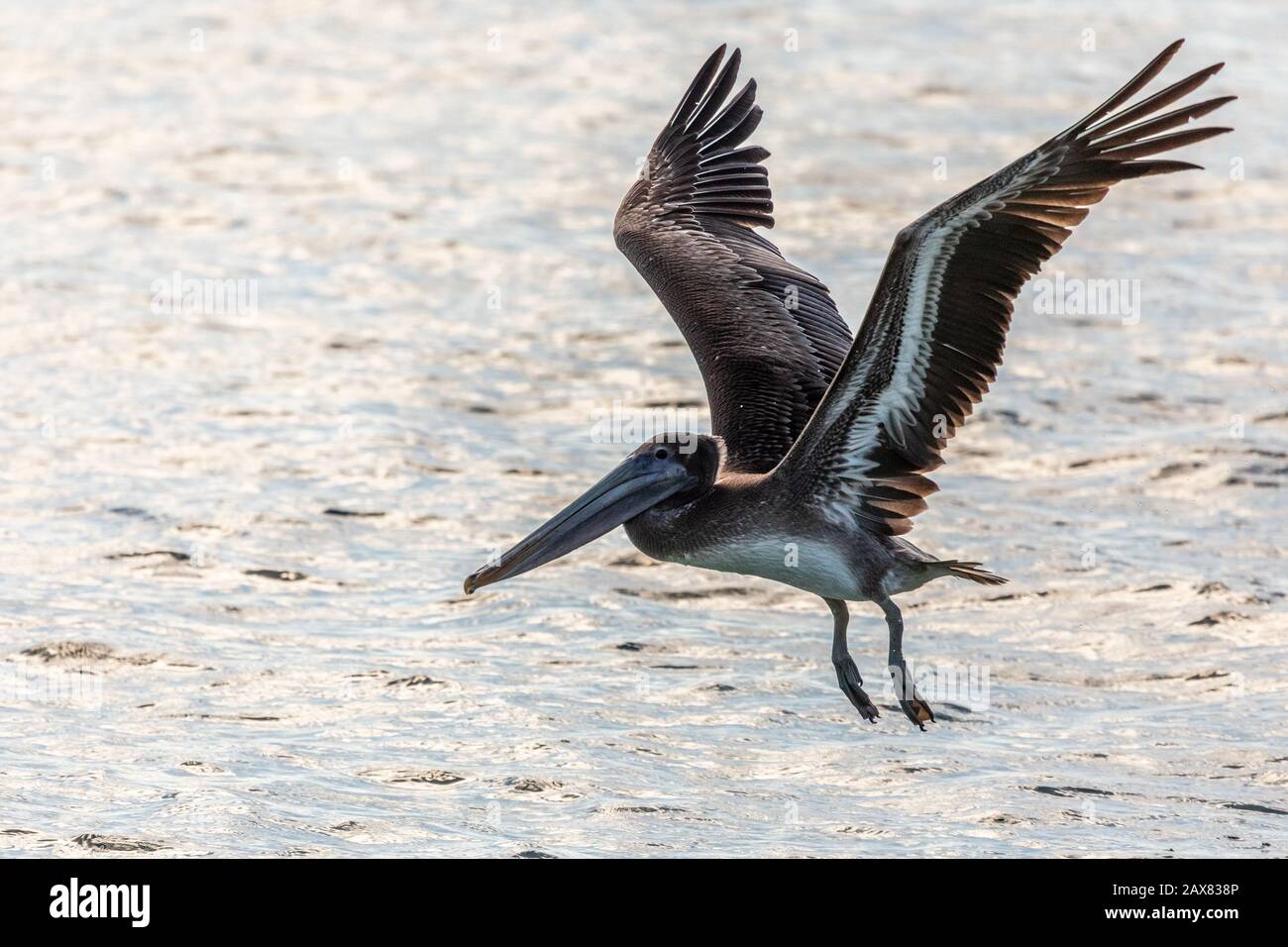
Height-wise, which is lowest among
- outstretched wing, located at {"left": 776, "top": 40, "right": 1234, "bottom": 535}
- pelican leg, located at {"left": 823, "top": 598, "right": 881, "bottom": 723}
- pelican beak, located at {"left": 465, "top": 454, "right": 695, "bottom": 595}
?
pelican leg, located at {"left": 823, "top": 598, "right": 881, "bottom": 723}

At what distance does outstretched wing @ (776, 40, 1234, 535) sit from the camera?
7684 mm

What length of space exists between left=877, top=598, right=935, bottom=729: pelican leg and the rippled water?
Result: 57 cm

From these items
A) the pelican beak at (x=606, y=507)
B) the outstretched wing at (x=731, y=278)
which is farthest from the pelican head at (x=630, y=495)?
the outstretched wing at (x=731, y=278)

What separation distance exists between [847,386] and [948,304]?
575 mm

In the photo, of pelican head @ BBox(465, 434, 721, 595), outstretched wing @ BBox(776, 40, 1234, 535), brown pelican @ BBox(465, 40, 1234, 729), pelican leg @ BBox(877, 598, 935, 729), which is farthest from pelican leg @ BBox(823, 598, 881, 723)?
pelican head @ BBox(465, 434, 721, 595)

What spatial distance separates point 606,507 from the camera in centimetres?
931

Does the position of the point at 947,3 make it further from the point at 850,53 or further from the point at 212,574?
the point at 212,574

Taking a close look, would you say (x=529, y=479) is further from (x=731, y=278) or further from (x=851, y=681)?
(x=851, y=681)

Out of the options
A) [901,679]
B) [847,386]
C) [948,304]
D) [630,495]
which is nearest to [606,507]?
[630,495]

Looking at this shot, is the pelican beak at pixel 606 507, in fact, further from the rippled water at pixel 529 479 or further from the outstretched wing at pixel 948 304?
the rippled water at pixel 529 479

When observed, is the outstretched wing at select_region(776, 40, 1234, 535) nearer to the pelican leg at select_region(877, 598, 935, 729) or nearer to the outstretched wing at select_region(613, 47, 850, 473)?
the pelican leg at select_region(877, 598, 935, 729)

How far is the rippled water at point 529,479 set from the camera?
9.56 meters

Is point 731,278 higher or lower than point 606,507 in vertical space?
higher

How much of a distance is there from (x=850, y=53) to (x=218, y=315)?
1038 cm
